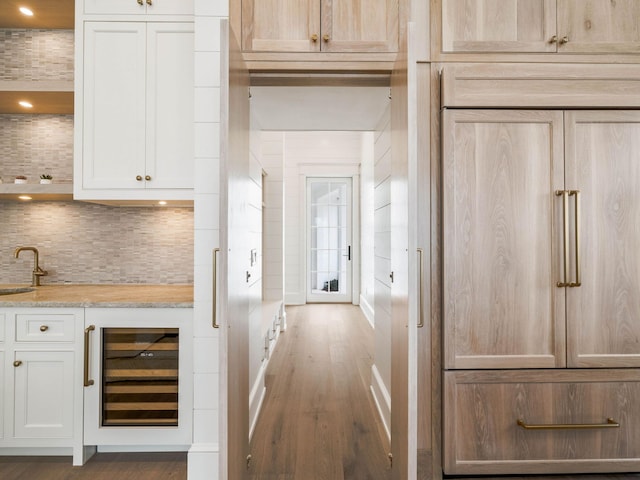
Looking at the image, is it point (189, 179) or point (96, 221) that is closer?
point (189, 179)

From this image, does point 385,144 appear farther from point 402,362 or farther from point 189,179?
point 402,362

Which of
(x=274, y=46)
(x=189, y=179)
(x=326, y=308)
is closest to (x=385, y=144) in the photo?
(x=274, y=46)

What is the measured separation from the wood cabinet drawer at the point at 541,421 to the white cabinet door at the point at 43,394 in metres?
1.98

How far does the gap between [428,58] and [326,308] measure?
516cm

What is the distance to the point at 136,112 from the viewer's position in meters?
2.15

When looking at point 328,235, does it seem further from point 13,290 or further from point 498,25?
point 498,25

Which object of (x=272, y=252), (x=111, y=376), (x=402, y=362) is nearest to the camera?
(x=402, y=362)

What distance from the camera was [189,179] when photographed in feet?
7.10

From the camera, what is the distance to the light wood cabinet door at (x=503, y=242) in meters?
Answer: 1.89

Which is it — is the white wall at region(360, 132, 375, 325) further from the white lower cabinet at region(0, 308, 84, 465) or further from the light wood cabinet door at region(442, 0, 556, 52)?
the white lower cabinet at region(0, 308, 84, 465)

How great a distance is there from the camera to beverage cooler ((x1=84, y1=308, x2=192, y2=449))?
6.72 ft

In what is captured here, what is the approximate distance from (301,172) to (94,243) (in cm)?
461

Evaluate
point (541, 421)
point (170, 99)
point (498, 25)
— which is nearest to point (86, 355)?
point (170, 99)

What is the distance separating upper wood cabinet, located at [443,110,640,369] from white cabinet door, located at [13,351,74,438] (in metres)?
2.00
